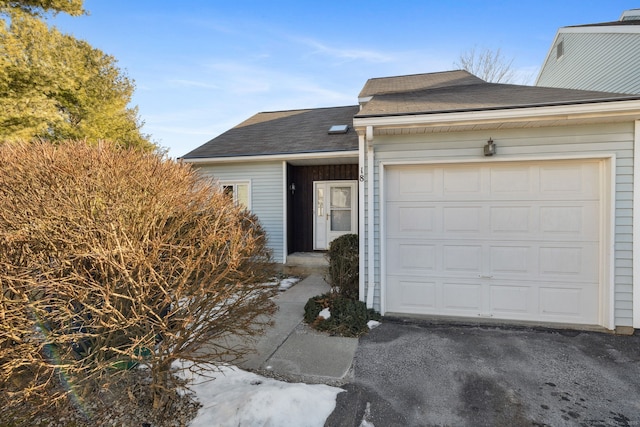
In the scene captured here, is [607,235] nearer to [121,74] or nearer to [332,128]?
[332,128]

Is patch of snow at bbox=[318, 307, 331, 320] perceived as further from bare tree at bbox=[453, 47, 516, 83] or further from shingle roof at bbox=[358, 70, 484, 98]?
bare tree at bbox=[453, 47, 516, 83]

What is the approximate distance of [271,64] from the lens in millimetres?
10148

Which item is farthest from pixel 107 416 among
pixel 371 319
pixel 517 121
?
pixel 517 121

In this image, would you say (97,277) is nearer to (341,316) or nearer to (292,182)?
(341,316)

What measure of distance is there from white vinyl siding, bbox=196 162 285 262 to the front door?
1.05 m

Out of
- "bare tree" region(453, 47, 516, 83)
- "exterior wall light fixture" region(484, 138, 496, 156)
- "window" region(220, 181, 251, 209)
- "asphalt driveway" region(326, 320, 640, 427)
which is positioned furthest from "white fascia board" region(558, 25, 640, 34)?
"window" region(220, 181, 251, 209)

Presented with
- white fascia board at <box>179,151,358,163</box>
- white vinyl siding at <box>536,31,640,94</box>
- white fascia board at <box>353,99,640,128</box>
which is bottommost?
white fascia board at <box>353,99,640,128</box>

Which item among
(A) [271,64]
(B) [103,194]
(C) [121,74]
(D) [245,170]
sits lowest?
(B) [103,194]

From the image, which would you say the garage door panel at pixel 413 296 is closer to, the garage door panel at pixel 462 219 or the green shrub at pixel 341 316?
the green shrub at pixel 341 316

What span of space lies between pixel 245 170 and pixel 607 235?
7.59 m

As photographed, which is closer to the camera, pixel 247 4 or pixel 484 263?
pixel 484 263

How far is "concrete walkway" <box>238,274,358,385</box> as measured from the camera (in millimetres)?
2998

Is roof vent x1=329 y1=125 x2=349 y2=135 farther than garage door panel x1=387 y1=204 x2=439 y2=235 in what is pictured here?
Yes

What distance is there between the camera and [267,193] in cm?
815
